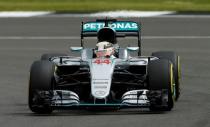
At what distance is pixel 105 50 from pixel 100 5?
21993mm

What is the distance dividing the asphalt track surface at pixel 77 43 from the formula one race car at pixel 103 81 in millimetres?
171

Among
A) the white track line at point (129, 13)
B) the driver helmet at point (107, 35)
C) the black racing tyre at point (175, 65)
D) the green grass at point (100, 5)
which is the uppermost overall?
the driver helmet at point (107, 35)

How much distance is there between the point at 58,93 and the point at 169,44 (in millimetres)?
11874

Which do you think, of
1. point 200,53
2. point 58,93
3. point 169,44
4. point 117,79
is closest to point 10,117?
point 58,93

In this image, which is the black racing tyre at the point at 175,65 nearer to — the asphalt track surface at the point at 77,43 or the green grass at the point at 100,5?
the asphalt track surface at the point at 77,43

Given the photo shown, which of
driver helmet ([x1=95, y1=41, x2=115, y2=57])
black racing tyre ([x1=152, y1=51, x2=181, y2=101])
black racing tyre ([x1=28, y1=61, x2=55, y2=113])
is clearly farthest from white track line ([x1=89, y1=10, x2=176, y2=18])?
black racing tyre ([x1=28, y1=61, x2=55, y2=113])

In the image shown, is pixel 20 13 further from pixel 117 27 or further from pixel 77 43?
pixel 117 27

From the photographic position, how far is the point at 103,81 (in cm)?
1322

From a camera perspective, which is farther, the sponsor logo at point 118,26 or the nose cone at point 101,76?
the sponsor logo at point 118,26

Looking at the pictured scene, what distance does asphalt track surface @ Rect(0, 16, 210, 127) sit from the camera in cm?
1249

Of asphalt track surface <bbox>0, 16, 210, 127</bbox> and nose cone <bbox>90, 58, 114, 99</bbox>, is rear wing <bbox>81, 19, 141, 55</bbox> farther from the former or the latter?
nose cone <bbox>90, 58, 114, 99</bbox>

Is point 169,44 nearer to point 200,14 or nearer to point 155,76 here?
point 200,14

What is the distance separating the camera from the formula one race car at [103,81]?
13.2 metres

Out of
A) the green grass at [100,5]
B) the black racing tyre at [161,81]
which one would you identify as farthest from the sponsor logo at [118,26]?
the green grass at [100,5]
